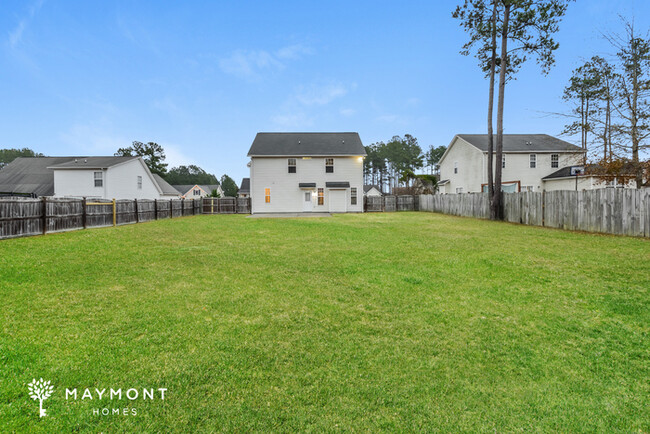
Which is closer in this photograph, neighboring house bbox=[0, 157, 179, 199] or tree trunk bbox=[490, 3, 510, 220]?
tree trunk bbox=[490, 3, 510, 220]

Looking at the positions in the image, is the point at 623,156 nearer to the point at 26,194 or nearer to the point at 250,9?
the point at 250,9

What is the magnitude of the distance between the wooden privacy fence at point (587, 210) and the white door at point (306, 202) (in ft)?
49.7

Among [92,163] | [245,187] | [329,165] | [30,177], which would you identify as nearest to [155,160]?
[245,187]

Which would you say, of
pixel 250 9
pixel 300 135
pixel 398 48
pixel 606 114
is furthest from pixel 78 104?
pixel 606 114

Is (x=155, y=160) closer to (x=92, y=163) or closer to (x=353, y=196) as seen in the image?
(x=92, y=163)

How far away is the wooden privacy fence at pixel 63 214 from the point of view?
962 centimetres

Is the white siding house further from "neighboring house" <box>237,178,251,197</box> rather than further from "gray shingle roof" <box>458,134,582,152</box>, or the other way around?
"gray shingle roof" <box>458,134,582,152</box>

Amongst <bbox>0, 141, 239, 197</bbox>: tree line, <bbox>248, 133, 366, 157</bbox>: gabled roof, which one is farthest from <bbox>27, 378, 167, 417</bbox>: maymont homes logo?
<bbox>0, 141, 239, 197</bbox>: tree line

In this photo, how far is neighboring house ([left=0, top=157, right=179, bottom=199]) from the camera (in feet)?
78.9

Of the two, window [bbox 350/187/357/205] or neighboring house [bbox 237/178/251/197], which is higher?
neighboring house [bbox 237/178/251/197]

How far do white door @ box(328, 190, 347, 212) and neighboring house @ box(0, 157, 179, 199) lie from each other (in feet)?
61.1

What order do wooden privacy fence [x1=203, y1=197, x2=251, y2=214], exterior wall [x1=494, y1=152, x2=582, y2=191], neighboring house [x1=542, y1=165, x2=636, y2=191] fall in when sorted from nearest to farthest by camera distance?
neighboring house [x1=542, y1=165, x2=636, y2=191] < exterior wall [x1=494, y1=152, x2=582, y2=191] < wooden privacy fence [x1=203, y1=197, x2=251, y2=214]

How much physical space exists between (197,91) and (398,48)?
24.9 metres

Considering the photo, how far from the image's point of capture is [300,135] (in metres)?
28.9
